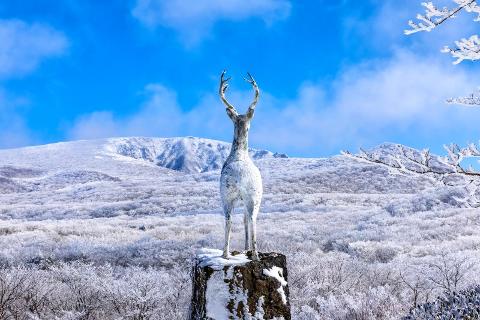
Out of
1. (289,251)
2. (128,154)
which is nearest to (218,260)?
(289,251)

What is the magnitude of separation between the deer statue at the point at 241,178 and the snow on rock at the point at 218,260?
105 mm

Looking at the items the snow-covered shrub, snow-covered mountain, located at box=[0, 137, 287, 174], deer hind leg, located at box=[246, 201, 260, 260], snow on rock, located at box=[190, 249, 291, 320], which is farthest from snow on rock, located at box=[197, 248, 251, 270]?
snow-covered mountain, located at box=[0, 137, 287, 174]

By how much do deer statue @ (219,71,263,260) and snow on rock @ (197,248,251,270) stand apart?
105 millimetres

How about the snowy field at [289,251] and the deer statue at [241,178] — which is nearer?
the deer statue at [241,178]

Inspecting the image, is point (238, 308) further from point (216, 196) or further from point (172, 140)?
point (172, 140)

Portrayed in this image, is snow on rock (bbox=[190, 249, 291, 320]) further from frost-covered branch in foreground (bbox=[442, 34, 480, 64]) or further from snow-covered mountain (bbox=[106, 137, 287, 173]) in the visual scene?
snow-covered mountain (bbox=[106, 137, 287, 173])

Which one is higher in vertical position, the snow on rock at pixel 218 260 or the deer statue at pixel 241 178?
the deer statue at pixel 241 178

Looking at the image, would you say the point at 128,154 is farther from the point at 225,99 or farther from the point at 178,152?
the point at 225,99

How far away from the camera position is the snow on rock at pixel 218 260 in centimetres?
515

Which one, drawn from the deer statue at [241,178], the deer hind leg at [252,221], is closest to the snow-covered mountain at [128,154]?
the deer statue at [241,178]

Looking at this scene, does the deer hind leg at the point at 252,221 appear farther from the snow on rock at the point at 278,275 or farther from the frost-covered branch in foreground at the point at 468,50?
the frost-covered branch in foreground at the point at 468,50

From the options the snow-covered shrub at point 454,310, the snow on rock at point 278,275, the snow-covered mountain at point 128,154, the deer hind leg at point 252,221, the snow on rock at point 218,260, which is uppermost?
the snow-covered mountain at point 128,154

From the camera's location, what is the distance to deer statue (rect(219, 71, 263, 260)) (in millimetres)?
5180

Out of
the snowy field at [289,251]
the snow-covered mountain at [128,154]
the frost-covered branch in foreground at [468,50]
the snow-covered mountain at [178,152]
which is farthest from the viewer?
the snow-covered mountain at [178,152]
